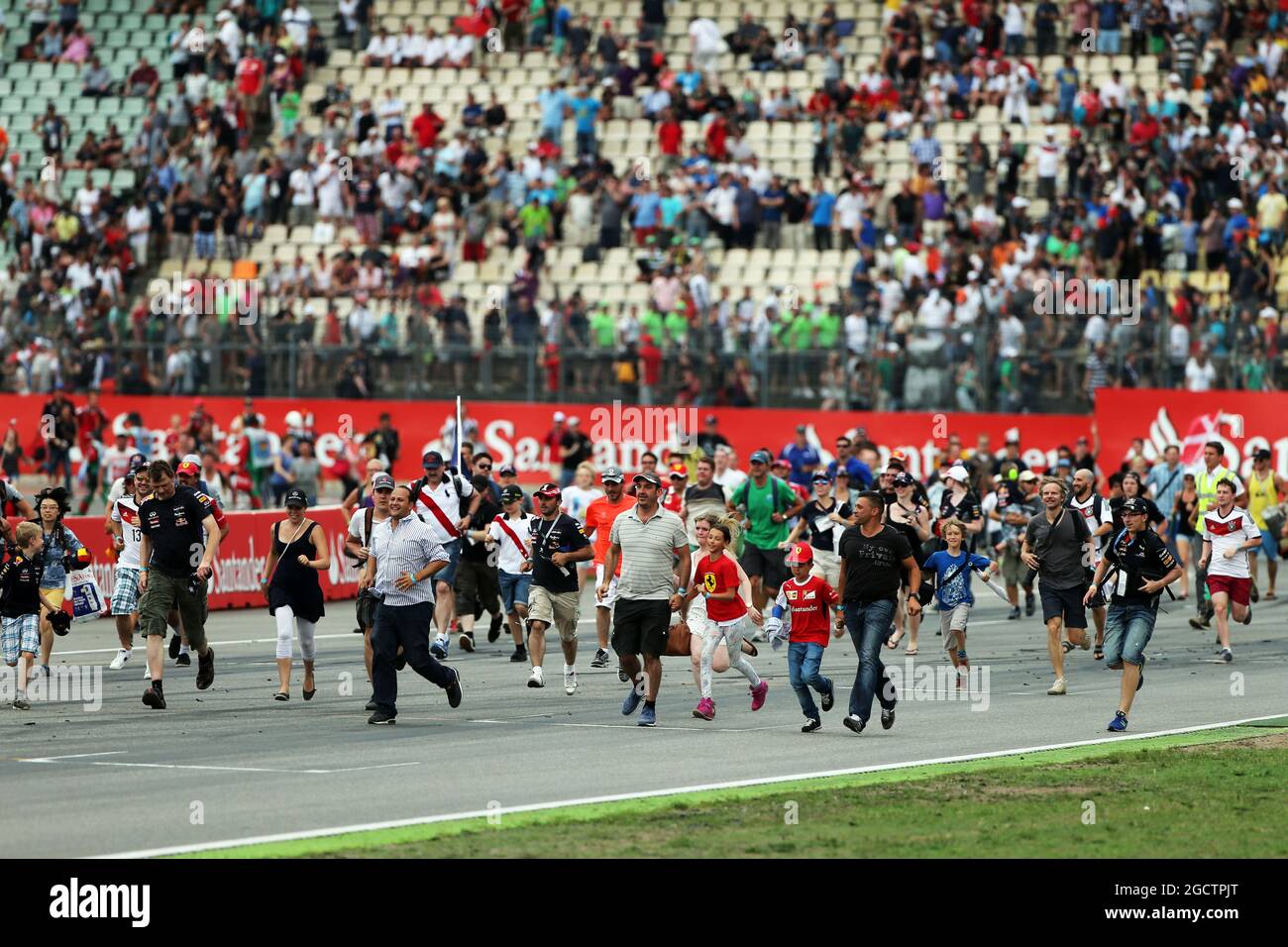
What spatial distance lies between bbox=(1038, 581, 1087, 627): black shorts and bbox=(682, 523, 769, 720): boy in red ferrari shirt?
153 inches

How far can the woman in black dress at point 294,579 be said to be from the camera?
18672mm

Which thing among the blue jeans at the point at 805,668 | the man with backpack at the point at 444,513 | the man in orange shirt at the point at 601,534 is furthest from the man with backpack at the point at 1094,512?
the blue jeans at the point at 805,668

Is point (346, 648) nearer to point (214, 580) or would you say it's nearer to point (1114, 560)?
point (214, 580)

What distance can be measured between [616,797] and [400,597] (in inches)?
168

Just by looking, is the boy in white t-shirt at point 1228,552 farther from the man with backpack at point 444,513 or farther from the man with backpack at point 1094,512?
the man with backpack at point 444,513

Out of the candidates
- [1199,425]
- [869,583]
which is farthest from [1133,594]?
[1199,425]

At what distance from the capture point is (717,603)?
1739cm

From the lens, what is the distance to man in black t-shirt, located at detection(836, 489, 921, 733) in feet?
54.2

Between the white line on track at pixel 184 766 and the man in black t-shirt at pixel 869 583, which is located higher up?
the man in black t-shirt at pixel 869 583

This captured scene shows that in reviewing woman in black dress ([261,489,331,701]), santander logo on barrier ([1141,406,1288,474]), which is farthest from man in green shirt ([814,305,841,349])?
woman in black dress ([261,489,331,701])

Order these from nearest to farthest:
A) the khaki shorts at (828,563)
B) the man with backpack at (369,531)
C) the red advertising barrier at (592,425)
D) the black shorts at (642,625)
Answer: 1. the black shorts at (642,625)
2. the man with backpack at (369,531)
3. the khaki shorts at (828,563)
4. the red advertising barrier at (592,425)

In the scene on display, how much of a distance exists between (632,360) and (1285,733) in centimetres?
2089

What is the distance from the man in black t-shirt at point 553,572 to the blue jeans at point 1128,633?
4867mm

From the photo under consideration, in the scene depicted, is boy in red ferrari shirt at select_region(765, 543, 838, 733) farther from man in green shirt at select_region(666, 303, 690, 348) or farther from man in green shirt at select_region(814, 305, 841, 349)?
man in green shirt at select_region(666, 303, 690, 348)
